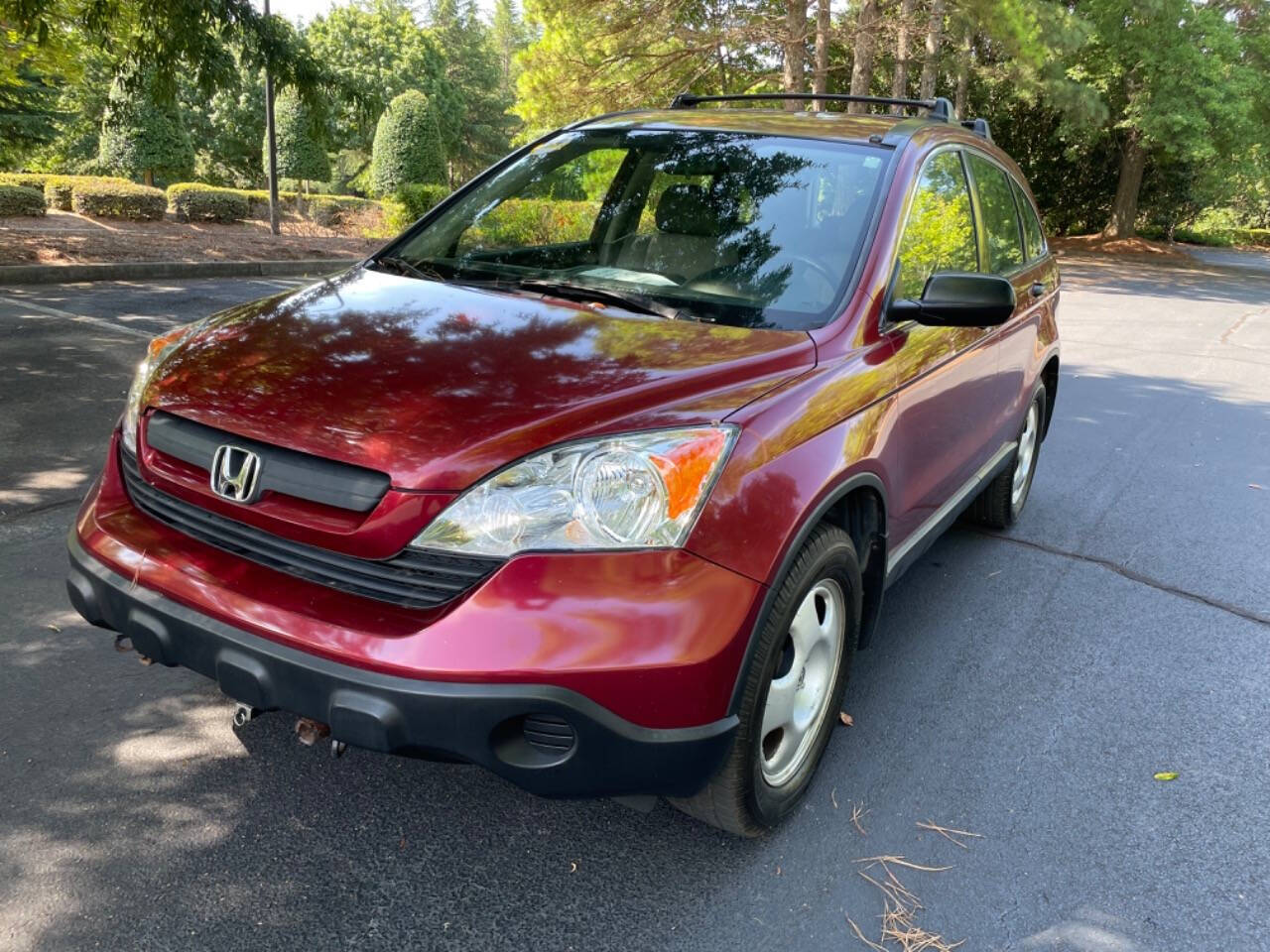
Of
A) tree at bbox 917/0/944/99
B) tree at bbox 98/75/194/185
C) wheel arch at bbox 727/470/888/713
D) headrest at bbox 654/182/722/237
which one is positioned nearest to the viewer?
wheel arch at bbox 727/470/888/713

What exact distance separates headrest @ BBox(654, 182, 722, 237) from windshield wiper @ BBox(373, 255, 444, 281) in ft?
2.57

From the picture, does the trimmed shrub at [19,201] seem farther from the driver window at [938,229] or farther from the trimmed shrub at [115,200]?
the driver window at [938,229]

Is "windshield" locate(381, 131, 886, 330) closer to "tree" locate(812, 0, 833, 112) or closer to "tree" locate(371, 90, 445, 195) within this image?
"tree" locate(812, 0, 833, 112)

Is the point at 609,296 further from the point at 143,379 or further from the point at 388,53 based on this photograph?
the point at 388,53

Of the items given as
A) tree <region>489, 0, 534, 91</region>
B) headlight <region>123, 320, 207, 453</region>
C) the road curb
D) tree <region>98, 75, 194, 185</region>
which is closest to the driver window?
headlight <region>123, 320, 207, 453</region>

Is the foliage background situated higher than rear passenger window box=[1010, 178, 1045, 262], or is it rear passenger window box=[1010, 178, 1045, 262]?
the foliage background

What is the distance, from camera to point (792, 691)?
251 centimetres

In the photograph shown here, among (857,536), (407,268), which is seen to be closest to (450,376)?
(407,268)

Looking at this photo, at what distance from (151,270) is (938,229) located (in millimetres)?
11316

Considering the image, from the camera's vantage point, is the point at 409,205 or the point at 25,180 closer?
the point at 25,180

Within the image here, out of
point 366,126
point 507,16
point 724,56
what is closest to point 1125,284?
point 724,56

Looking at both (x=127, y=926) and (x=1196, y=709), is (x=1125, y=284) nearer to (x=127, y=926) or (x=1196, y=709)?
(x=1196, y=709)

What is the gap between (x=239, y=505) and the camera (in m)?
2.19

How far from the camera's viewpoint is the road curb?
35.6 ft
